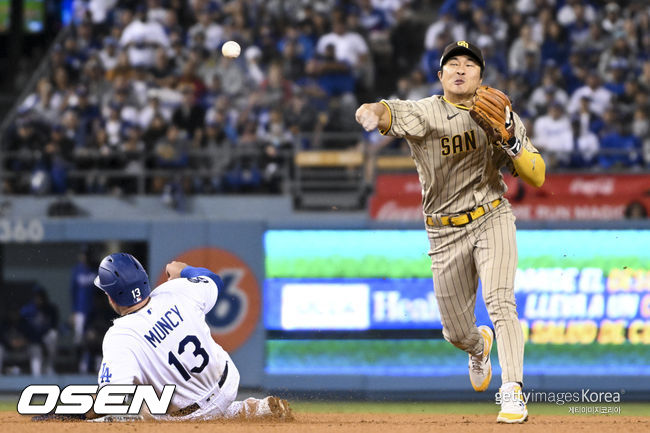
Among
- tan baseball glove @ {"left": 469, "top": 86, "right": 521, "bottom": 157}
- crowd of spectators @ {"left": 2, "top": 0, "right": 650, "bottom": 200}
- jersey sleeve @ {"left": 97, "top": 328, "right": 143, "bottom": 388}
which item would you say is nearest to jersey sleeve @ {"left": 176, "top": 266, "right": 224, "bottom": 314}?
jersey sleeve @ {"left": 97, "top": 328, "right": 143, "bottom": 388}

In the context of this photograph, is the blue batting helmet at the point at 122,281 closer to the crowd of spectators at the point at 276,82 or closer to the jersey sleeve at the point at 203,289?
the jersey sleeve at the point at 203,289

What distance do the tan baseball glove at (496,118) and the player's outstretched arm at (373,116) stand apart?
18.2 inches

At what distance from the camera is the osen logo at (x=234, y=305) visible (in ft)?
37.3

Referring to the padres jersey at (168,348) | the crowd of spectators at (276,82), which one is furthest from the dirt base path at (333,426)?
the crowd of spectators at (276,82)

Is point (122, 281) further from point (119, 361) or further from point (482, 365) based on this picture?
point (482, 365)

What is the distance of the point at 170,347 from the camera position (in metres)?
5.86

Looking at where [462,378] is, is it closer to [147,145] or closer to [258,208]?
[258,208]

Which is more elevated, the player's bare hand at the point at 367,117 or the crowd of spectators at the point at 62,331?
the player's bare hand at the point at 367,117

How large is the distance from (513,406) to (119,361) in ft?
6.88

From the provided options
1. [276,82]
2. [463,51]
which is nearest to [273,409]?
[463,51]

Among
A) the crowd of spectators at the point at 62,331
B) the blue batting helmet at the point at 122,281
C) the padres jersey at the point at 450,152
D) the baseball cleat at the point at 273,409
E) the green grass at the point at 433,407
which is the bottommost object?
the green grass at the point at 433,407

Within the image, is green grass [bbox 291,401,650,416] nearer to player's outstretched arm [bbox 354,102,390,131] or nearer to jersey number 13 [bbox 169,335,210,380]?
jersey number 13 [bbox 169,335,210,380]

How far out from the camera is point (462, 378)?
11008 mm

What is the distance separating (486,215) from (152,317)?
196 centimetres
